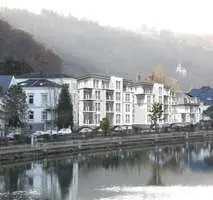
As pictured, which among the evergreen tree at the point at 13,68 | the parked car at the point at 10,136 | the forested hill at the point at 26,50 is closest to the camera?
the parked car at the point at 10,136

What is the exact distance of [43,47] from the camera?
480 feet

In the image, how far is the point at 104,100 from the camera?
104375 mm

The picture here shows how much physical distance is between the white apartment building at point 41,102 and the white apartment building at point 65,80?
3.39 m

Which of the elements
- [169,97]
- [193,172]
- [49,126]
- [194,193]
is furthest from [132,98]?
[194,193]

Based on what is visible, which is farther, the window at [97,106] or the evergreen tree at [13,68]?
the evergreen tree at [13,68]

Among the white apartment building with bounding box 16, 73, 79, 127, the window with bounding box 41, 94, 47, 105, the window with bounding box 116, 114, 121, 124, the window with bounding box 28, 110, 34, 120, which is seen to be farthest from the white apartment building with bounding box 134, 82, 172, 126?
the window with bounding box 28, 110, 34, 120

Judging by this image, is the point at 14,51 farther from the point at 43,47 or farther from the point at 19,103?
the point at 19,103

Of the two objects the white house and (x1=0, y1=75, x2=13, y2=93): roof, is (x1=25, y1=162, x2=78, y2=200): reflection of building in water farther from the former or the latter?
(x1=0, y1=75, x2=13, y2=93): roof

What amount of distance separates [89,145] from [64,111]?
1103 cm

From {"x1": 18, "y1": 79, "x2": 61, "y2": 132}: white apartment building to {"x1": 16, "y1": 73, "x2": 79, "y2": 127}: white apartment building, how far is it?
3.39 metres

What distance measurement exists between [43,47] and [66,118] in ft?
197

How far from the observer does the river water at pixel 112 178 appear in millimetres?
45094

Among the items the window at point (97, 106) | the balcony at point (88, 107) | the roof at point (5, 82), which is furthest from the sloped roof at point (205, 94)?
the roof at point (5, 82)

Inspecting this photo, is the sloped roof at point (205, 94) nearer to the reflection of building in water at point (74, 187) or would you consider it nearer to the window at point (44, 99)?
the window at point (44, 99)
